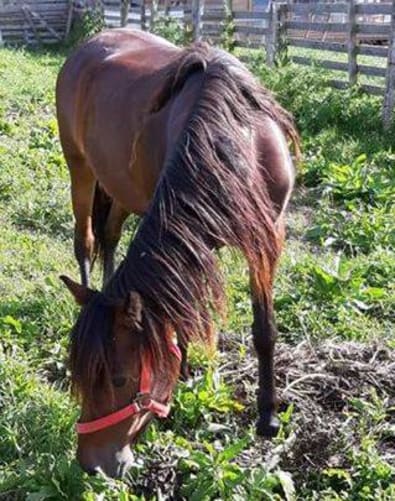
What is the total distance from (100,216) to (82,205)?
129 millimetres

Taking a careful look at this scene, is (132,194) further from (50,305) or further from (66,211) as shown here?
(66,211)

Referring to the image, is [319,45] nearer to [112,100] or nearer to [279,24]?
[279,24]

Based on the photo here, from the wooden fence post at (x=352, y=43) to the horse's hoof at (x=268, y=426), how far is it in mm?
7085

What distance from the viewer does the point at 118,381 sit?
2182 millimetres

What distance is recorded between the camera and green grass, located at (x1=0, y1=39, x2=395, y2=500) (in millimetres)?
2598

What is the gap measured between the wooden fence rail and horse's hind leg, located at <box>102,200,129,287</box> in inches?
164

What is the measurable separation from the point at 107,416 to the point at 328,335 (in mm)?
1675

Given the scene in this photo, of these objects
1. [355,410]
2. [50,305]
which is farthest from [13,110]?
[355,410]

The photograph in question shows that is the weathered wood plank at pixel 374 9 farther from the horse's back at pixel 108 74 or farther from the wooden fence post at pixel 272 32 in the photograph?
the horse's back at pixel 108 74

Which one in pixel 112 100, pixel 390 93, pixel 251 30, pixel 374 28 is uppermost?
pixel 112 100

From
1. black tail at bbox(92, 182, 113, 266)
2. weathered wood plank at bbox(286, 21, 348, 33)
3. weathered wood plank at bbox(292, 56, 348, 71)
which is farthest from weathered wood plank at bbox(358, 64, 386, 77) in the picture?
black tail at bbox(92, 182, 113, 266)

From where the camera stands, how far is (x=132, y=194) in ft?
11.9

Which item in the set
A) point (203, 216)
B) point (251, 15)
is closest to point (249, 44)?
point (251, 15)

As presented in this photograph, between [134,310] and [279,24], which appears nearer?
[134,310]
